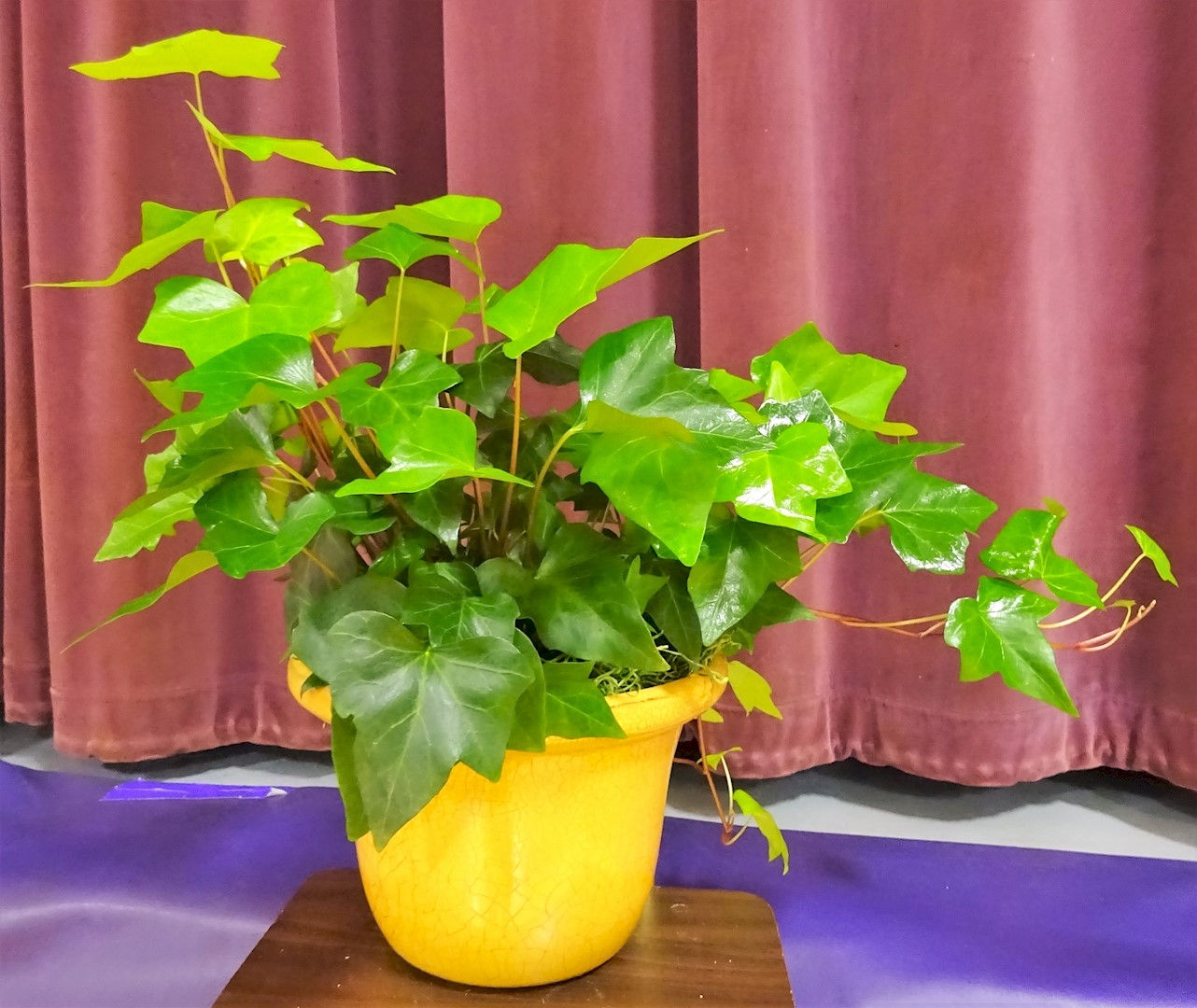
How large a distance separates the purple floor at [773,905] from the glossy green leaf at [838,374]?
0.46 m

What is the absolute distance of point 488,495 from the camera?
58 cm

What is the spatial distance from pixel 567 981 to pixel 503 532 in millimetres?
302

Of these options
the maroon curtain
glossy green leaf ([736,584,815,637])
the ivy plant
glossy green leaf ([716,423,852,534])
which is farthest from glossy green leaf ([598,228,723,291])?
the maroon curtain

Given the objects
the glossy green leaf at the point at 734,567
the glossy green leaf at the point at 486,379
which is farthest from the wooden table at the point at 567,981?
the glossy green leaf at the point at 486,379

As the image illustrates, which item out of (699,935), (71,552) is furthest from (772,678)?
(71,552)

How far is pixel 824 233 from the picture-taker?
90 cm

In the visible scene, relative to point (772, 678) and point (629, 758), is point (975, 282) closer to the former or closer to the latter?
point (772, 678)

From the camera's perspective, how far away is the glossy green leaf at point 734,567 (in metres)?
0.48

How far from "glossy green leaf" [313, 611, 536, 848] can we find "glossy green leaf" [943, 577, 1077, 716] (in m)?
0.26

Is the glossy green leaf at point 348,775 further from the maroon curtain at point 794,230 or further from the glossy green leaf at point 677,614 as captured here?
the maroon curtain at point 794,230

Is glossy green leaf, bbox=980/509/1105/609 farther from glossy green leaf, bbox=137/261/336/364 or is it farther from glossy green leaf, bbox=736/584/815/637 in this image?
glossy green leaf, bbox=137/261/336/364

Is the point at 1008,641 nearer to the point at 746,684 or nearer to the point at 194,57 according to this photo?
the point at 746,684

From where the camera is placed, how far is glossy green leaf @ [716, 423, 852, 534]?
17.0 inches

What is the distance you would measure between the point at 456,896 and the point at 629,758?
133mm
